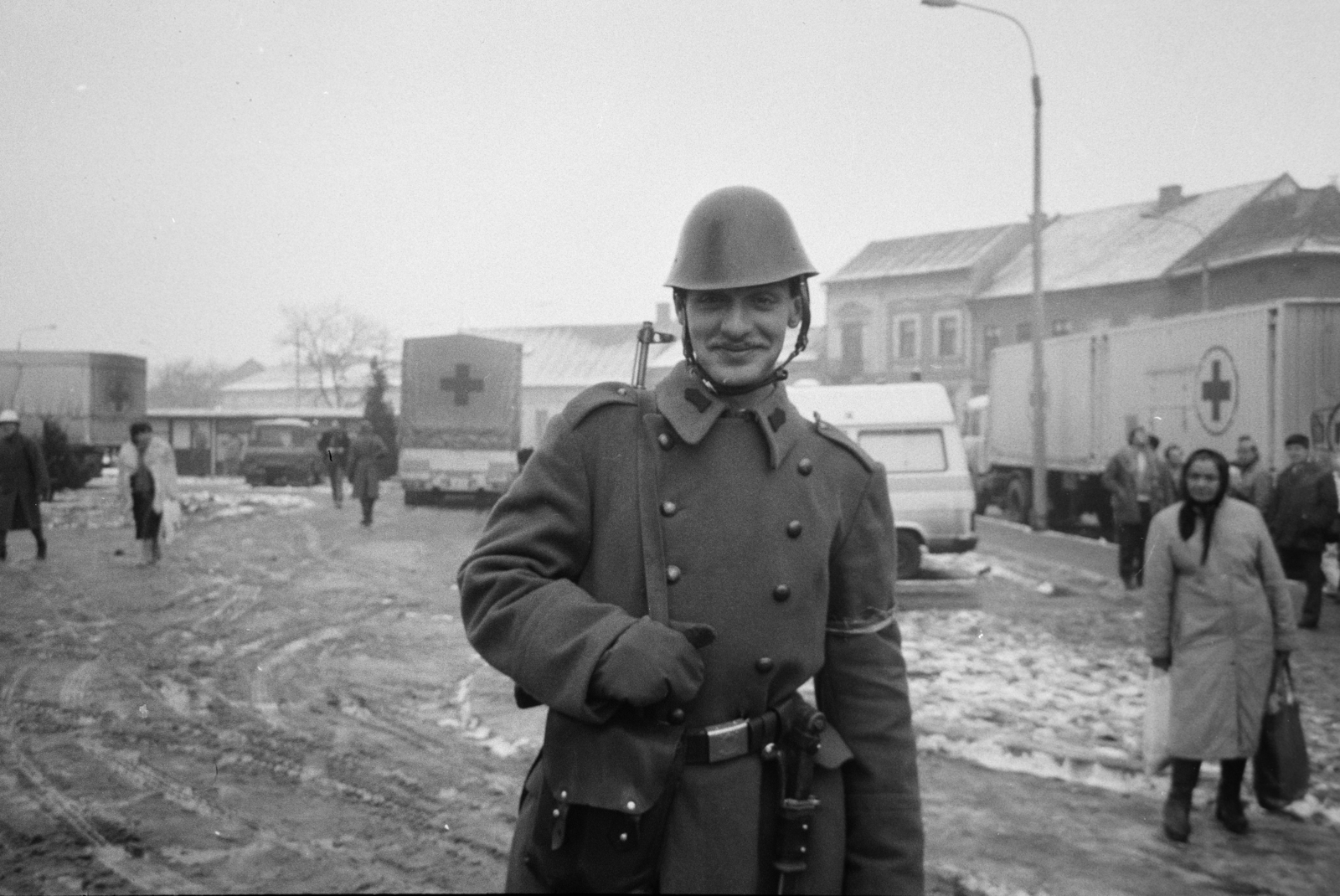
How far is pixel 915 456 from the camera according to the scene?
13680 mm

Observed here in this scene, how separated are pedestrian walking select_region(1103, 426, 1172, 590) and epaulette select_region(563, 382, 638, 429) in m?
12.6

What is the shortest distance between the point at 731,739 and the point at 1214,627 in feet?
13.5

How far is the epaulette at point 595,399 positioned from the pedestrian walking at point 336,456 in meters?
24.4

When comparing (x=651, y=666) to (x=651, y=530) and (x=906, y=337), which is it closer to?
(x=651, y=530)

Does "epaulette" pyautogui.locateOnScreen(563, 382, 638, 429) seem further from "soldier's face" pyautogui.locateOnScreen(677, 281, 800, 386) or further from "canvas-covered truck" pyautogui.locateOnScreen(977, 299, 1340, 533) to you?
"canvas-covered truck" pyautogui.locateOnScreen(977, 299, 1340, 533)

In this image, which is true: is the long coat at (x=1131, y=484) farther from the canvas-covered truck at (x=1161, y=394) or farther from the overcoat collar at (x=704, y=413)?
the overcoat collar at (x=704, y=413)

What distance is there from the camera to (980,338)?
49.6 m

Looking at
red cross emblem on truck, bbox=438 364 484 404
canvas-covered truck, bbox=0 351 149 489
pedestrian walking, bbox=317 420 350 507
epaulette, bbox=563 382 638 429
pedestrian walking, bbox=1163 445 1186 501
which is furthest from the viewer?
pedestrian walking, bbox=317 420 350 507

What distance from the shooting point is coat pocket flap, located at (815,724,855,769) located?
206cm

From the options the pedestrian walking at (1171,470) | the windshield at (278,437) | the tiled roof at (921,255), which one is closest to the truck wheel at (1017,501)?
the pedestrian walking at (1171,470)

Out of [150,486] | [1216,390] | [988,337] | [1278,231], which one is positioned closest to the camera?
[150,486]

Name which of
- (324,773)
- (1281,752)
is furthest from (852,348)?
(324,773)

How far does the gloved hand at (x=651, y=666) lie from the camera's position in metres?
1.80

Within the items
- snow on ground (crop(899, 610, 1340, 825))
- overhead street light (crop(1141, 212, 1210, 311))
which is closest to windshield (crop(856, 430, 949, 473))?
snow on ground (crop(899, 610, 1340, 825))
